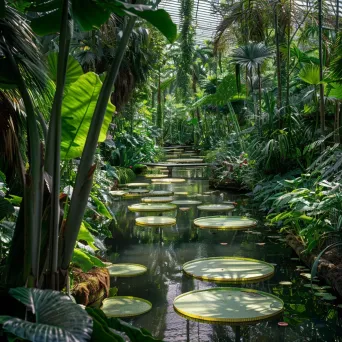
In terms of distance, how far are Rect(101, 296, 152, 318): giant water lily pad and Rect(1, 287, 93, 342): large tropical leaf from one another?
187 centimetres

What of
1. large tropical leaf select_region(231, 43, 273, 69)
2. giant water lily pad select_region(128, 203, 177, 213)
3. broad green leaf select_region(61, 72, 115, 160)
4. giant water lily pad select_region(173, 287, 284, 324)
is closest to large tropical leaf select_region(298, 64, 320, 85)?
large tropical leaf select_region(231, 43, 273, 69)

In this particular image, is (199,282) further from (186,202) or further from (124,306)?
(186,202)

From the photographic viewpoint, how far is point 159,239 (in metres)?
6.21

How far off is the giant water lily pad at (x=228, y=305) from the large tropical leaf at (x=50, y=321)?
1.78 meters

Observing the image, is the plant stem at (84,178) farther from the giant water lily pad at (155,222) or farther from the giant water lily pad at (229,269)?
the giant water lily pad at (155,222)

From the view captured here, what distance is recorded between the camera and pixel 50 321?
1517 millimetres

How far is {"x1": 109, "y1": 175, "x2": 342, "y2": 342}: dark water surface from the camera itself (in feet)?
10.6

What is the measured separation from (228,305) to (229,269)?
1.03m

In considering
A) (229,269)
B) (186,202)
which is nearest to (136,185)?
(186,202)

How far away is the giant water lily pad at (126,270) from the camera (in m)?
4.51

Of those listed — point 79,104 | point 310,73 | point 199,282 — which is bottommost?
point 199,282

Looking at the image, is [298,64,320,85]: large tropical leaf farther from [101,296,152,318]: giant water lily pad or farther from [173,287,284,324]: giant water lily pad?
[101,296,152,318]: giant water lily pad

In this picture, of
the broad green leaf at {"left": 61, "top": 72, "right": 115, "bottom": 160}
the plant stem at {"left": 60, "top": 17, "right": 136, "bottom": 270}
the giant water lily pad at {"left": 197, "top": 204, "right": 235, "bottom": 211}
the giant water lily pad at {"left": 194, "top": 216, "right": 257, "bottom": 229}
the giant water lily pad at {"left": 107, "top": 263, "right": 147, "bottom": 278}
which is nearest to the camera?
the plant stem at {"left": 60, "top": 17, "right": 136, "bottom": 270}

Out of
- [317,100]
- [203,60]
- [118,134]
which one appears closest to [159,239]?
[317,100]
